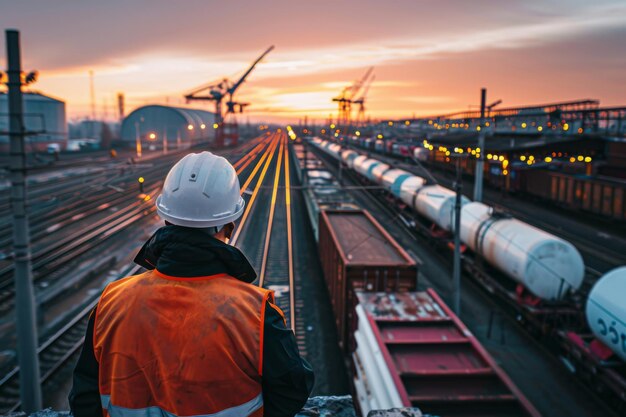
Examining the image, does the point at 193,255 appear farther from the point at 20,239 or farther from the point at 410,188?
the point at 410,188

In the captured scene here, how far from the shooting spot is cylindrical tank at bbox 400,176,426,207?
27.0 m

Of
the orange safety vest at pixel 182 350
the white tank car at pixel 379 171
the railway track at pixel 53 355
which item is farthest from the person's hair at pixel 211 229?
the white tank car at pixel 379 171

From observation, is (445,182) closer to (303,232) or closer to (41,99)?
(303,232)

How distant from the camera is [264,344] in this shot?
7.20 feet

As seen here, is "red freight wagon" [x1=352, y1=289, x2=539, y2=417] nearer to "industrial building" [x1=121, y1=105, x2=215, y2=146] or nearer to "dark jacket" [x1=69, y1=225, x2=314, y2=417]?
"dark jacket" [x1=69, y1=225, x2=314, y2=417]

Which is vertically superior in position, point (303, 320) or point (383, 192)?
point (383, 192)

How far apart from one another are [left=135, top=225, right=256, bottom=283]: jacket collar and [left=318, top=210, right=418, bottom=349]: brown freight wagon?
1054cm

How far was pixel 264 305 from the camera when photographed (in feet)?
7.36

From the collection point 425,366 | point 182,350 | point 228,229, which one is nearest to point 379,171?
point 425,366

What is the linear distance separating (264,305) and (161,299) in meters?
0.47

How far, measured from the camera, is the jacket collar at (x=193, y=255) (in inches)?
88.7

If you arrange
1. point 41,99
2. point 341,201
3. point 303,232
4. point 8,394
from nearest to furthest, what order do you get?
1. point 8,394
2. point 341,201
3. point 303,232
4. point 41,99

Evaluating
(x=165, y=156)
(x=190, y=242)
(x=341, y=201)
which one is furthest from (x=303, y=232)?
(x=165, y=156)

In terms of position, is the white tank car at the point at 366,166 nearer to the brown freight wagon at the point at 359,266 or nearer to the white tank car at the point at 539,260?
the brown freight wagon at the point at 359,266
